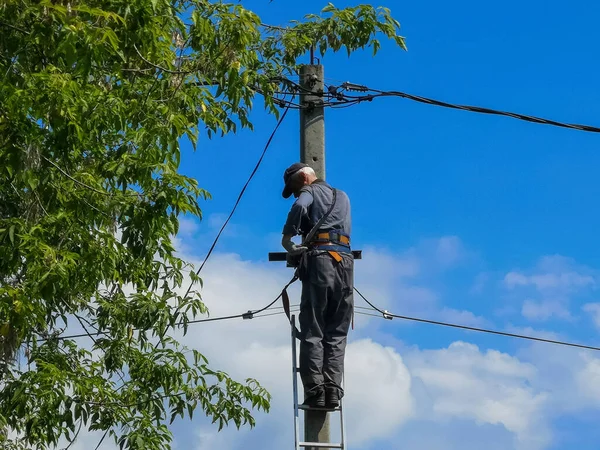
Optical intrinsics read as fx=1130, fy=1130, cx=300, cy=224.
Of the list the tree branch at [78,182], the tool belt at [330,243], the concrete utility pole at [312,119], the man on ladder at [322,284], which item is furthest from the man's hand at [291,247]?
the tree branch at [78,182]

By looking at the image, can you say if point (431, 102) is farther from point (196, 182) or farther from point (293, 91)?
point (196, 182)

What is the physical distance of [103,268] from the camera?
9.52 m

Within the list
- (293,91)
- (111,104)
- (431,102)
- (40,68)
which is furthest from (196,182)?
(431,102)

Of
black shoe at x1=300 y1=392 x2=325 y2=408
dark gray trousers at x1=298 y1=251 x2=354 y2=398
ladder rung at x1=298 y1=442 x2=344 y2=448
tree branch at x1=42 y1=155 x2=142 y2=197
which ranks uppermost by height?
tree branch at x1=42 y1=155 x2=142 y2=197

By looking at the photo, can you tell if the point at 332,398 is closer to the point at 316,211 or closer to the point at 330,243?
the point at 330,243

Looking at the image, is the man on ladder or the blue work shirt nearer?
the man on ladder

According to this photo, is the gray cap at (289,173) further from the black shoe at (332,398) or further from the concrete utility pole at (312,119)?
the black shoe at (332,398)

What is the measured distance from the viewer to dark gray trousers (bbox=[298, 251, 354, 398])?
8.46m

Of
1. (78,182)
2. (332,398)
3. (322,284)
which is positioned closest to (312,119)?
(322,284)

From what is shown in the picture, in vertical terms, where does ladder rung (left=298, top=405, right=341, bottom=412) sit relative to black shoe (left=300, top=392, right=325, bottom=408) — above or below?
below

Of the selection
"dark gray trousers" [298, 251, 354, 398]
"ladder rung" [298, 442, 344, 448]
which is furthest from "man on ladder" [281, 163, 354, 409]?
"ladder rung" [298, 442, 344, 448]

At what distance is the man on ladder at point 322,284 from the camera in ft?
27.8

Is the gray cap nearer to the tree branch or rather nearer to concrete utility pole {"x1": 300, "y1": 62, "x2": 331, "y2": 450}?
concrete utility pole {"x1": 300, "y1": 62, "x2": 331, "y2": 450}

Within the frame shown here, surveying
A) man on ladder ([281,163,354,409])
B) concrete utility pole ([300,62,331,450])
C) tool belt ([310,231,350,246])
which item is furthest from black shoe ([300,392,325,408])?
concrete utility pole ([300,62,331,450])
